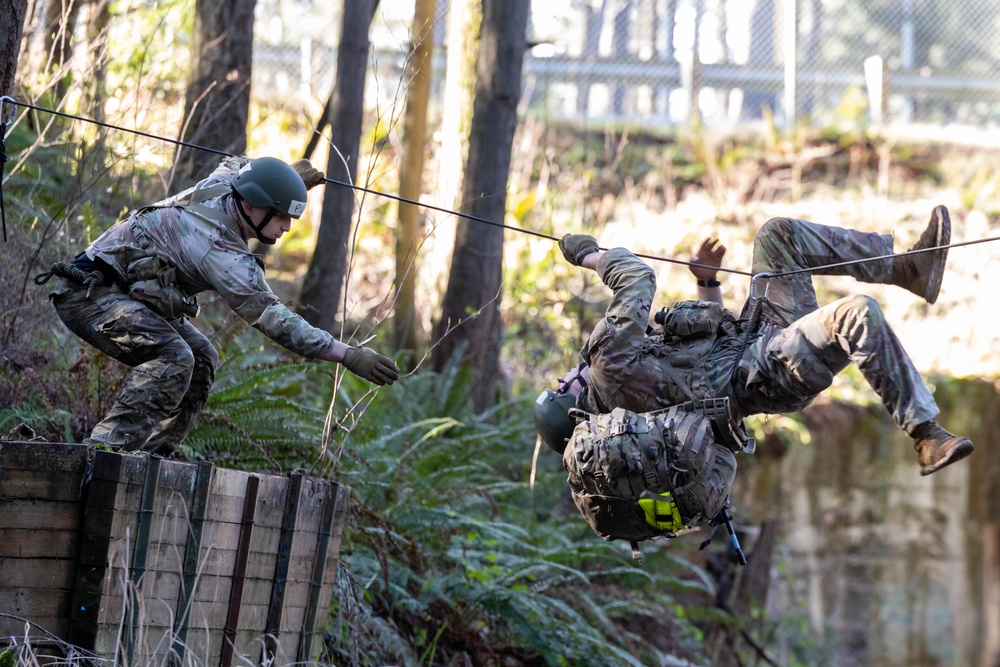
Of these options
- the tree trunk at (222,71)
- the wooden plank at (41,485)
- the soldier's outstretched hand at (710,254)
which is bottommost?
the wooden plank at (41,485)

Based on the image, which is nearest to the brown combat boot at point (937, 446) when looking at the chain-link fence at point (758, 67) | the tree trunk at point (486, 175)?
the tree trunk at point (486, 175)

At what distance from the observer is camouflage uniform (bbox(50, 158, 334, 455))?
17.0ft

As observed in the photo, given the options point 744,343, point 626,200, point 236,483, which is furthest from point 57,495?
point 626,200

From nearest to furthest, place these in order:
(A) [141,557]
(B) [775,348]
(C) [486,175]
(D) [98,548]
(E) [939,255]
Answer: (D) [98,548]
(A) [141,557]
(B) [775,348]
(E) [939,255]
(C) [486,175]

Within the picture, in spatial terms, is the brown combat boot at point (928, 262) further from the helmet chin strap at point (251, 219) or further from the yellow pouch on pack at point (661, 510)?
the helmet chin strap at point (251, 219)

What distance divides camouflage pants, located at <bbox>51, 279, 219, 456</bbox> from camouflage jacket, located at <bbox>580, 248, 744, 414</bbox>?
1.94m

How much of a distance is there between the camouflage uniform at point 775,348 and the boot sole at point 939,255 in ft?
0.68

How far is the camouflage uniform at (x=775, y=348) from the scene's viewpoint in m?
4.77

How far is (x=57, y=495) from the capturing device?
4469 mm

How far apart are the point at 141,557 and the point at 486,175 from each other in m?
6.44

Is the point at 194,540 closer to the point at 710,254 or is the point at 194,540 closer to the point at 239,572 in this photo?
the point at 239,572

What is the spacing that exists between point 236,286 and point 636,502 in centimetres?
204

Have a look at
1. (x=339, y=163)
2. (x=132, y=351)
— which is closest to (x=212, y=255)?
(x=132, y=351)

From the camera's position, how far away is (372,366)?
16.1 feet
